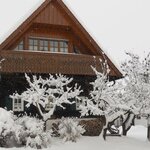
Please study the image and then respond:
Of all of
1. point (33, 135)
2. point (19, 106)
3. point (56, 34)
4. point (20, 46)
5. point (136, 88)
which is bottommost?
point (33, 135)

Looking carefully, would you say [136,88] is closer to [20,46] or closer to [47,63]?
[47,63]

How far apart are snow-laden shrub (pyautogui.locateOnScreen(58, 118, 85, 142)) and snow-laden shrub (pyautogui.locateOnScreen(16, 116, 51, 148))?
1.09 meters

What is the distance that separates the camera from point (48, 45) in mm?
23938

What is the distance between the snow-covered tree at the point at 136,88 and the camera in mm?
21237

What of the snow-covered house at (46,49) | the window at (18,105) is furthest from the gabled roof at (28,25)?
the window at (18,105)

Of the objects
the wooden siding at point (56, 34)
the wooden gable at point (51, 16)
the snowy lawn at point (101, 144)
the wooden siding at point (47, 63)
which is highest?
the wooden gable at point (51, 16)

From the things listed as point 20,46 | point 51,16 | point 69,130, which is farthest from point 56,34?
point 69,130

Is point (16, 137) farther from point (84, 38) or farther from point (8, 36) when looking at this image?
point (84, 38)

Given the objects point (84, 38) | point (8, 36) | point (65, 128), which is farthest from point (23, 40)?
point (65, 128)

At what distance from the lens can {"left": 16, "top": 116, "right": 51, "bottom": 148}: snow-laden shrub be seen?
59.2ft

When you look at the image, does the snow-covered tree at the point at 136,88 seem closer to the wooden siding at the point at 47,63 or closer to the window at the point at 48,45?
the wooden siding at the point at 47,63

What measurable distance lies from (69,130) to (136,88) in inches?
187

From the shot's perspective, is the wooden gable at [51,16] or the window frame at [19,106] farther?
the window frame at [19,106]

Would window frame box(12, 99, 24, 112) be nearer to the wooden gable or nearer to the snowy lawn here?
the snowy lawn
